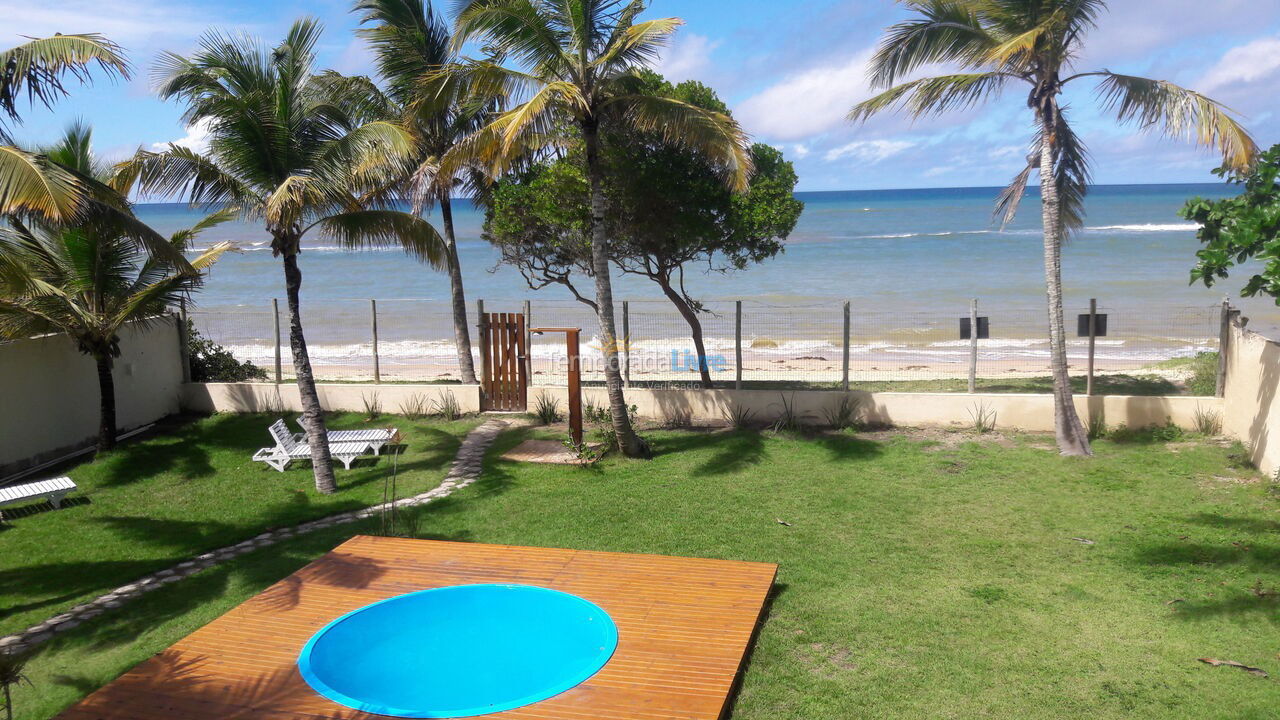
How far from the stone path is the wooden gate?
1.51m

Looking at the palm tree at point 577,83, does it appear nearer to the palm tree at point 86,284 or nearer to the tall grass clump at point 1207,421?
the palm tree at point 86,284

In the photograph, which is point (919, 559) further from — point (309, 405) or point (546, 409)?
point (309, 405)

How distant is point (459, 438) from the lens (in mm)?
13875

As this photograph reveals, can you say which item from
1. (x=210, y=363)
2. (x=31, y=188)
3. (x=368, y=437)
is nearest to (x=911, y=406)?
(x=368, y=437)

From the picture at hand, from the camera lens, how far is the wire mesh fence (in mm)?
15789

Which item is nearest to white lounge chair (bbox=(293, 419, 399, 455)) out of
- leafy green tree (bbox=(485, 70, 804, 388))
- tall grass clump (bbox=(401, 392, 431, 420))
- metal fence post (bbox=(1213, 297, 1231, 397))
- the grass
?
the grass

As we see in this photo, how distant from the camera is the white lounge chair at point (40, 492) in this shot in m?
10.1

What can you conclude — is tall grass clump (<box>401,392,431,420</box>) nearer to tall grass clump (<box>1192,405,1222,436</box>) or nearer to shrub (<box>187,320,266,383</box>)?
shrub (<box>187,320,266,383</box>)

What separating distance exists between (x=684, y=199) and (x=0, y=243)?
9.07 metres

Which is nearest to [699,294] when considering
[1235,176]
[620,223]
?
[620,223]

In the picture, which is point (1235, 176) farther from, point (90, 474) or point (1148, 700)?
point (90, 474)

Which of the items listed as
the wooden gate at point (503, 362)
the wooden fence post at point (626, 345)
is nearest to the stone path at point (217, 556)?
the wooden gate at point (503, 362)

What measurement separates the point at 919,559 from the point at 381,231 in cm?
755

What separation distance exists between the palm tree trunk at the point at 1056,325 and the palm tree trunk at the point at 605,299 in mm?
5714
